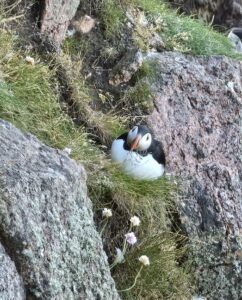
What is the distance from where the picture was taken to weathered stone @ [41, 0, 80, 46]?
6.23 m

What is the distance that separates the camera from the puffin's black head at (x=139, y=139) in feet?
17.7

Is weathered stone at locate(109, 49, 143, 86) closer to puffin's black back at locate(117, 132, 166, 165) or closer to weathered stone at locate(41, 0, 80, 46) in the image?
weathered stone at locate(41, 0, 80, 46)

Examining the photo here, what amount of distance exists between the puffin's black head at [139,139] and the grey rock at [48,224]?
3.95 ft

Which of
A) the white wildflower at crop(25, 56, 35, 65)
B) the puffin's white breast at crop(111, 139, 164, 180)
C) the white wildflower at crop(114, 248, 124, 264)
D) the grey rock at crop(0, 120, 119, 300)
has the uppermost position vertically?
the grey rock at crop(0, 120, 119, 300)

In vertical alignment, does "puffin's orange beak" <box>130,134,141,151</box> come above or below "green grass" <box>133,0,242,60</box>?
above

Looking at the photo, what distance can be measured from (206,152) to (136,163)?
1114 mm

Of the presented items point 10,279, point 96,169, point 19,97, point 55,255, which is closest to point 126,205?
point 96,169

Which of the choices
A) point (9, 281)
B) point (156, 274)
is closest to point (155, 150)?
point (156, 274)

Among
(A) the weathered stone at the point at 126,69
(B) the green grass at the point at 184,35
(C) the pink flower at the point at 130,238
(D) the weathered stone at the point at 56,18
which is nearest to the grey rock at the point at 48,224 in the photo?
(C) the pink flower at the point at 130,238

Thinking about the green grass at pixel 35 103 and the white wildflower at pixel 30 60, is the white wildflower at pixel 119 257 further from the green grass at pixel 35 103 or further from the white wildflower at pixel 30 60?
the white wildflower at pixel 30 60

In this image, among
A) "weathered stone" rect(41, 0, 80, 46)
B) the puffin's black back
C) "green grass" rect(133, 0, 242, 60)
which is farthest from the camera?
"green grass" rect(133, 0, 242, 60)

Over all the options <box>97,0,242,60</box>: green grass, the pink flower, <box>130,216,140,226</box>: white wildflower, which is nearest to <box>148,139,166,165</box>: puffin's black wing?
<box>130,216,140,226</box>: white wildflower

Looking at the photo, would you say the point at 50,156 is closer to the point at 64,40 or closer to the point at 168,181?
the point at 168,181

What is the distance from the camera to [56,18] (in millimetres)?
6320
